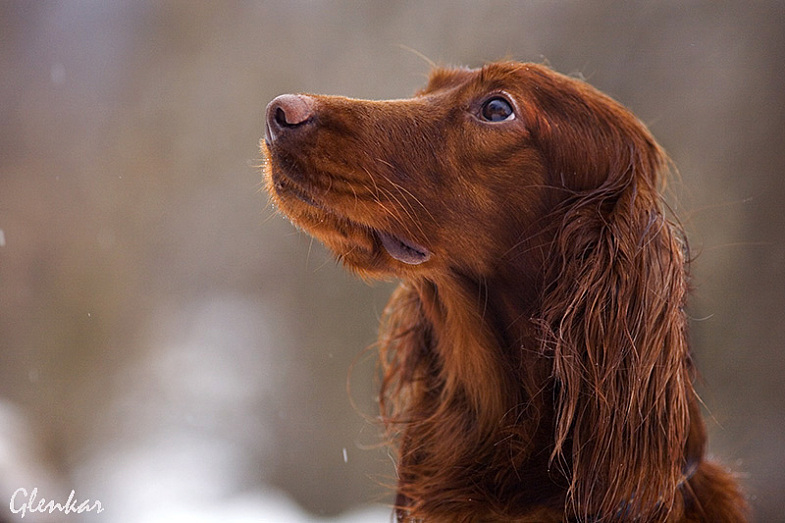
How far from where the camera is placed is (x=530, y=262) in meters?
1.77

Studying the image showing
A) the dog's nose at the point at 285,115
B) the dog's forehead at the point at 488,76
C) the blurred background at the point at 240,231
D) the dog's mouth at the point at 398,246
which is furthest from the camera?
the blurred background at the point at 240,231

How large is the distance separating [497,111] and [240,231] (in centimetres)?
283

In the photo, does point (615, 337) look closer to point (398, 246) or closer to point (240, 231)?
point (398, 246)

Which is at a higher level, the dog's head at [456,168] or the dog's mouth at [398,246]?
the dog's head at [456,168]

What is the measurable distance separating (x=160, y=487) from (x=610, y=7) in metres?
3.23

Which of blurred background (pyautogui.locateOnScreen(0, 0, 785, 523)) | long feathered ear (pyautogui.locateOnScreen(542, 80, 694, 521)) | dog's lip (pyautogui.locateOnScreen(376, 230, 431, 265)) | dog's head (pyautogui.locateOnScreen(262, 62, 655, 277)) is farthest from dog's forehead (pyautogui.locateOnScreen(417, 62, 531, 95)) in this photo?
blurred background (pyautogui.locateOnScreen(0, 0, 785, 523))

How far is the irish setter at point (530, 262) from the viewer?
1618mm

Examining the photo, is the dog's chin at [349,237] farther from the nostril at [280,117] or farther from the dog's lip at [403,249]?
the nostril at [280,117]

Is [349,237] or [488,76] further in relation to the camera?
[488,76]
